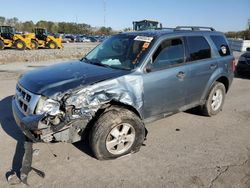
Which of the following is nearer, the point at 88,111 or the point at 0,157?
the point at 88,111

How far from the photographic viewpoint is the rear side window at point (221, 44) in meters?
5.41

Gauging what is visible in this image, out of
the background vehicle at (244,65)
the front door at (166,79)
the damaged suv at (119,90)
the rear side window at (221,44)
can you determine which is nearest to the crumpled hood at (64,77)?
the damaged suv at (119,90)

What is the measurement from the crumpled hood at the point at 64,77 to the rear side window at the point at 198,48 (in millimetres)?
1576

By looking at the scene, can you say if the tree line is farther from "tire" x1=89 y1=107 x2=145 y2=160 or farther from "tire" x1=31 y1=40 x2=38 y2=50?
"tire" x1=89 y1=107 x2=145 y2=160

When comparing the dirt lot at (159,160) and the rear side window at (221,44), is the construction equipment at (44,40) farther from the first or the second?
the rear side window at (221,44)

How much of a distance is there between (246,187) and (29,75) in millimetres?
3461

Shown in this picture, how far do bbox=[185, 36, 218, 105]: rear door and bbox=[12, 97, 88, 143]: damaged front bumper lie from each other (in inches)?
90.7

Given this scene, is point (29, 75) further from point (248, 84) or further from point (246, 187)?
point (248, 84)

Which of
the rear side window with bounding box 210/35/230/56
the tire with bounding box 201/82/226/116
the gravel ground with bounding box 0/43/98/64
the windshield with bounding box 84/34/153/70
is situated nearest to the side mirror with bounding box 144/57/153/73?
the windshield with bounding box 84/34/153/70

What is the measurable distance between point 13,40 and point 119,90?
77.4ft

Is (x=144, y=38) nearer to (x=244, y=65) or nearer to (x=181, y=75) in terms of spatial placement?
(x=181, y=75)

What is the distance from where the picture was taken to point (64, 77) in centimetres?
368

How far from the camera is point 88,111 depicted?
11.2 ft

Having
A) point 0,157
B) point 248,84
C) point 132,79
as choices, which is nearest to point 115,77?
point 132,79
